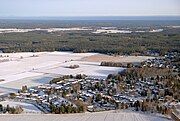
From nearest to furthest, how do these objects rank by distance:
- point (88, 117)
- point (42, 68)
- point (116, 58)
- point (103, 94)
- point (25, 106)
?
point (88, 117)
point (25, 106)
point (103, 94)
point (42, 68)
point (116, 58)

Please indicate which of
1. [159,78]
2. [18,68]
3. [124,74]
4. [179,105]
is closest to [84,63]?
[18,68]

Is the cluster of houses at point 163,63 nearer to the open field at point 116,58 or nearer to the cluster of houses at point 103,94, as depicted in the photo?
the open field at point 116,58

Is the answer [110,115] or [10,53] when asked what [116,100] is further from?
[10,53]

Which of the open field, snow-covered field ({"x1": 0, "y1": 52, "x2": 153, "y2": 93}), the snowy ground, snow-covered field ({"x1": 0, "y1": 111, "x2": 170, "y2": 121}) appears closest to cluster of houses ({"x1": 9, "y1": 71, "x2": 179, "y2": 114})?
the snowy ground

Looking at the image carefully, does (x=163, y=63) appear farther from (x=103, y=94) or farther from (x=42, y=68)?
(x=103, y=94)

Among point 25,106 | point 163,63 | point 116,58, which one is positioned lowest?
point 116,58

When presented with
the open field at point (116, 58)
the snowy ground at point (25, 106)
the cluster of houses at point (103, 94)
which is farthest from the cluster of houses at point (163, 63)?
the snowy ground at point (25, 106)

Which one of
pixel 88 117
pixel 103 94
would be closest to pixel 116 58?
pixel 103 94

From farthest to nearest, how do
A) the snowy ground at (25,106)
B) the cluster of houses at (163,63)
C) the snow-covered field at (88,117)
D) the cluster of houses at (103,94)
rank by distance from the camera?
the cluster of houses at (163,63) → the cluster of houses at (103,94) → the snowy ground at (25,106) → the snow-covered field at (88,117)

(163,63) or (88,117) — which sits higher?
(88,117)
